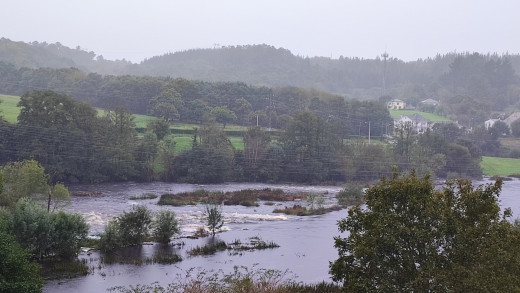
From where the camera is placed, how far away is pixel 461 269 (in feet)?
65.6

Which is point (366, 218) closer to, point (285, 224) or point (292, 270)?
point (292, 270)

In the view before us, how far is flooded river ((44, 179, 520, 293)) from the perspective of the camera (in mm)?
33469

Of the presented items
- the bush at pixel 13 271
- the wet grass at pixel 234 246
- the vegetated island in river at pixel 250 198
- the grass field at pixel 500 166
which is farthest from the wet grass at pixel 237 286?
the grass field at pixel 500 166

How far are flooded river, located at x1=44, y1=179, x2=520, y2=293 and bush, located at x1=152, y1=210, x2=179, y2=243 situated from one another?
102 cm

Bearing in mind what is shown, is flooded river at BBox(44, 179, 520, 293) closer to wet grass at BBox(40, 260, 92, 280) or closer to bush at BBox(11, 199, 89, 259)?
wet grass at BBox(40, 260, 92, 280)

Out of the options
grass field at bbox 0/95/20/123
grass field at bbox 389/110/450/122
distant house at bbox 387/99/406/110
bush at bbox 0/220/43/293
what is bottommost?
bush at bbox 0/220/43/293

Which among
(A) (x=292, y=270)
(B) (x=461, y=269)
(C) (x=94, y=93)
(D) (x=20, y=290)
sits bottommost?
(A) (x=292, y=270)

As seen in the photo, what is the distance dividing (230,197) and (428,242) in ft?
160

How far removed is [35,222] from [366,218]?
72.7 ft

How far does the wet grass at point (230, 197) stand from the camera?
64.2m

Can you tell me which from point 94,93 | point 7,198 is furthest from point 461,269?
point 94,93

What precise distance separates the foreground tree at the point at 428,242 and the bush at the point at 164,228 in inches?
900

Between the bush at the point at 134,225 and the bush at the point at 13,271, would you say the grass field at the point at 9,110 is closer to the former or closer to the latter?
the bush at the point at 134,225

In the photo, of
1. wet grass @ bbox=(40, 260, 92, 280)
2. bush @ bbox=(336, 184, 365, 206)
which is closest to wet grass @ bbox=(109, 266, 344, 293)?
wet grass @ bbox=(40, 260, 92, 280)
